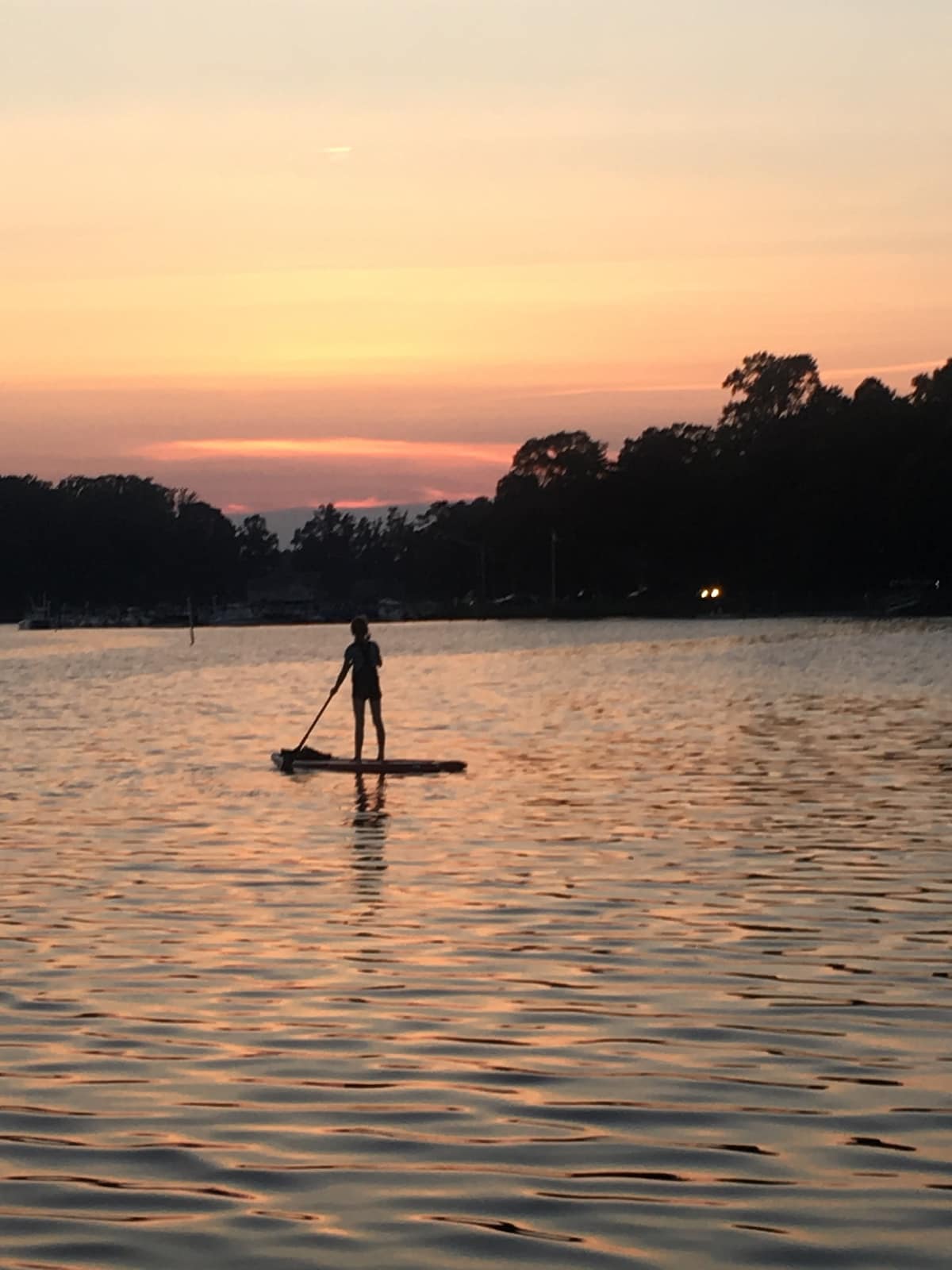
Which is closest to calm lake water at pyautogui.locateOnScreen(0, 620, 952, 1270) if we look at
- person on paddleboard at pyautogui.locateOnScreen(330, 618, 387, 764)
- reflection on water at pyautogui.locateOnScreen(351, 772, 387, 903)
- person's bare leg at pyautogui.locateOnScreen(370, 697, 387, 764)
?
reflection on water at pyautogui.locateOnScreen(351, 772, 387, 903)

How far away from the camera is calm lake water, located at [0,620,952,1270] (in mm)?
8062

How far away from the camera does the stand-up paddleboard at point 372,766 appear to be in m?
28.8

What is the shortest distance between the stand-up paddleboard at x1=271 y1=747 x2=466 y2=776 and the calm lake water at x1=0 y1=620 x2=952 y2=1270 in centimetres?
Result: 18

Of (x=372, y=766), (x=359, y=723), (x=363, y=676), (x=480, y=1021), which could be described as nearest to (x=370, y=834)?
(x=372, y=766)

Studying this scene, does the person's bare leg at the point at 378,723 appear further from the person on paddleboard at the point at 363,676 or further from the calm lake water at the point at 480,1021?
the calm lake water at the point at 480,1021

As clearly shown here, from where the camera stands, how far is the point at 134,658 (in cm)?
11956

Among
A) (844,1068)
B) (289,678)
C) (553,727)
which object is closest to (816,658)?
(289,678)

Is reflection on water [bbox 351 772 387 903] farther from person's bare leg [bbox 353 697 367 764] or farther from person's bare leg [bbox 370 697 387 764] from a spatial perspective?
person's bare leg [bbox 353 697 367 764]

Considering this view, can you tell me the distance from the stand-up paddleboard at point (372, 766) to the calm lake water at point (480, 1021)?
0.60 feet

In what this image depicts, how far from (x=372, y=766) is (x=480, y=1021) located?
17080 mm

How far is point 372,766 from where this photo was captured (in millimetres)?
28766

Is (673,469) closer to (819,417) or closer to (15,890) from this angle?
(819,417)

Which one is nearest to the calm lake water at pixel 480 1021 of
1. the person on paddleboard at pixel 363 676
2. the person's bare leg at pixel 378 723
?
the person's bare leg at pixel 378 723

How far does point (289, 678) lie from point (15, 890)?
2330 inches
